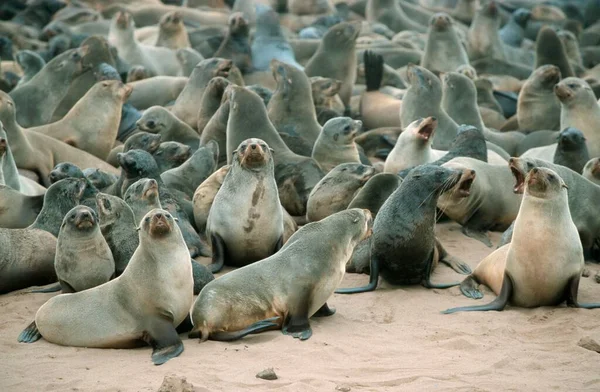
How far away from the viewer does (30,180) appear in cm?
1047

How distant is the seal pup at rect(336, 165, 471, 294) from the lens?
7.93 metres

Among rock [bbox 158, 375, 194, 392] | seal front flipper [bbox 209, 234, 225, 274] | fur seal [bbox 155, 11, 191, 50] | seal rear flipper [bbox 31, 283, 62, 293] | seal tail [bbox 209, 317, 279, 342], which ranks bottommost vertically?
fur seal [bbox 155, 11, 191, 50]

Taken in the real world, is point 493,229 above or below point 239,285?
below

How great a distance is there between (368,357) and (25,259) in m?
2.85

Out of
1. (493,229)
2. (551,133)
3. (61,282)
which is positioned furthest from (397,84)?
(61,282)

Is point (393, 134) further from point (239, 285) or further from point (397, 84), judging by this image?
point (239, 285)

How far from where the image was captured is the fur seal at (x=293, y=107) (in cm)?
1165

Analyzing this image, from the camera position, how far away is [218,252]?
8297mm

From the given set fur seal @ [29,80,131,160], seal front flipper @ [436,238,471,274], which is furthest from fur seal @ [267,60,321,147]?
seal front flipper @ [436,238,471,274]

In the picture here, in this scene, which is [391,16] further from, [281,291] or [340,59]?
[281,291]

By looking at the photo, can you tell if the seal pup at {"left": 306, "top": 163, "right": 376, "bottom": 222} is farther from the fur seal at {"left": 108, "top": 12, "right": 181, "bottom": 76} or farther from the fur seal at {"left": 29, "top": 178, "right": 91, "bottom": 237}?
the fur seal at {"left": 108, "top": 12, "right": 181, "bottom": 76}

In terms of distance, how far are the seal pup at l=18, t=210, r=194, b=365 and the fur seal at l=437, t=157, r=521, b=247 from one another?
10.4ft

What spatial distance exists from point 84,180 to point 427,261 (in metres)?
2.68

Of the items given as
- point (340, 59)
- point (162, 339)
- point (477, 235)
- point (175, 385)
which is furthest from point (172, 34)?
point (175, 385)
